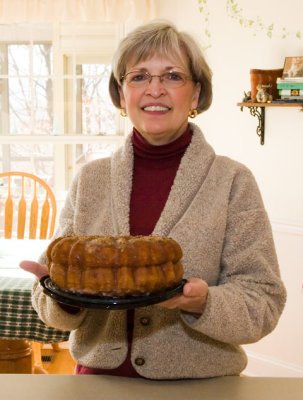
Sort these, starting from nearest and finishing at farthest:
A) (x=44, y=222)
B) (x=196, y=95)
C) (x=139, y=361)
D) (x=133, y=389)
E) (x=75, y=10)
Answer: (x=133, y=389)
(x=139, y=361)
(x=196, y=95)
(x=44, y=222)
(x=75, y=10)

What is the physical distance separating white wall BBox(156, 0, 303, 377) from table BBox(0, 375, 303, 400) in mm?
→ 2032

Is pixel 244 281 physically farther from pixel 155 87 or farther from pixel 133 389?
pixel 155 87

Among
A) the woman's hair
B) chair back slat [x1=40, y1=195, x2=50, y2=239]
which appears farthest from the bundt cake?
chair back slat [x1=40, y1=195, x2=50, y2=239]

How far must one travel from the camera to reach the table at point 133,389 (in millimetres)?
1031

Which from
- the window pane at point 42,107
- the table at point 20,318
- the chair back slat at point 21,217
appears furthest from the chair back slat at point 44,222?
the table at point 20,318

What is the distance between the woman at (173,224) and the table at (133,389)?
0.24 ft

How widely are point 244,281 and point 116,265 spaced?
34 cm

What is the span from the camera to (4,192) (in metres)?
4.02

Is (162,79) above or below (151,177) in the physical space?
above

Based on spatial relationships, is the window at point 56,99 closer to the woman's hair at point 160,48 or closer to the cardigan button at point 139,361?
the woman's hair at point 160,48

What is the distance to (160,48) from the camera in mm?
1325

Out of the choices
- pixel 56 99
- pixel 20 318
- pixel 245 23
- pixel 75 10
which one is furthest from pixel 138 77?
pixel 56 99

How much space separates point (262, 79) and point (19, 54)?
1.74 m

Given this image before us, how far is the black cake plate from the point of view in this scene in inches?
38.2
